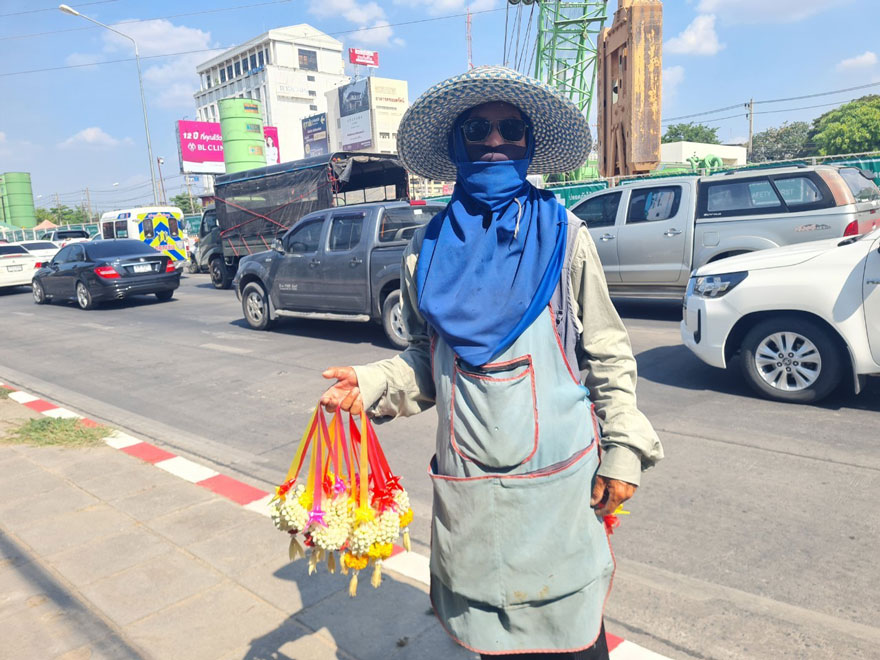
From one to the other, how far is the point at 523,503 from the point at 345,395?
1.86 feet

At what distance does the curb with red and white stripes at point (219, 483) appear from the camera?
8.46 feet

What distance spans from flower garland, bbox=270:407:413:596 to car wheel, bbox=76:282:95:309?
14714mm

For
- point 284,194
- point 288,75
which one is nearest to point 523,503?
point 284,194

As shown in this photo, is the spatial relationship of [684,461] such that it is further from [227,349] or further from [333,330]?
[333,330]

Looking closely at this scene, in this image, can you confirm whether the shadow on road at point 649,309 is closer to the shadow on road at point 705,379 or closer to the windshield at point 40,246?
the shadow on road at point 705,379

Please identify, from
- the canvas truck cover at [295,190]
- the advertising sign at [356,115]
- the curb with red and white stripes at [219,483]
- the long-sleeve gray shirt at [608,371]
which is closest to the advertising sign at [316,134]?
the advertising sign at [356,115]

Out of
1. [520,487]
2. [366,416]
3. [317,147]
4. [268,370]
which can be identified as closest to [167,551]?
[366,416]

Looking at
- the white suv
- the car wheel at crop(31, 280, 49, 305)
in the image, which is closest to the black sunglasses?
the white suv

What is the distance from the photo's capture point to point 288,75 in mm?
116375

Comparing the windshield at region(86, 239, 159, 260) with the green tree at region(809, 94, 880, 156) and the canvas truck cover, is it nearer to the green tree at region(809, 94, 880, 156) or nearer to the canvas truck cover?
the canvas truck cover

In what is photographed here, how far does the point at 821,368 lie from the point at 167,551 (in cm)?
484

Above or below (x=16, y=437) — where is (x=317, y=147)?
above

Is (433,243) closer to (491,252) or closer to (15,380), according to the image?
(491,252)

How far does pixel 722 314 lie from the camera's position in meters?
5.71
